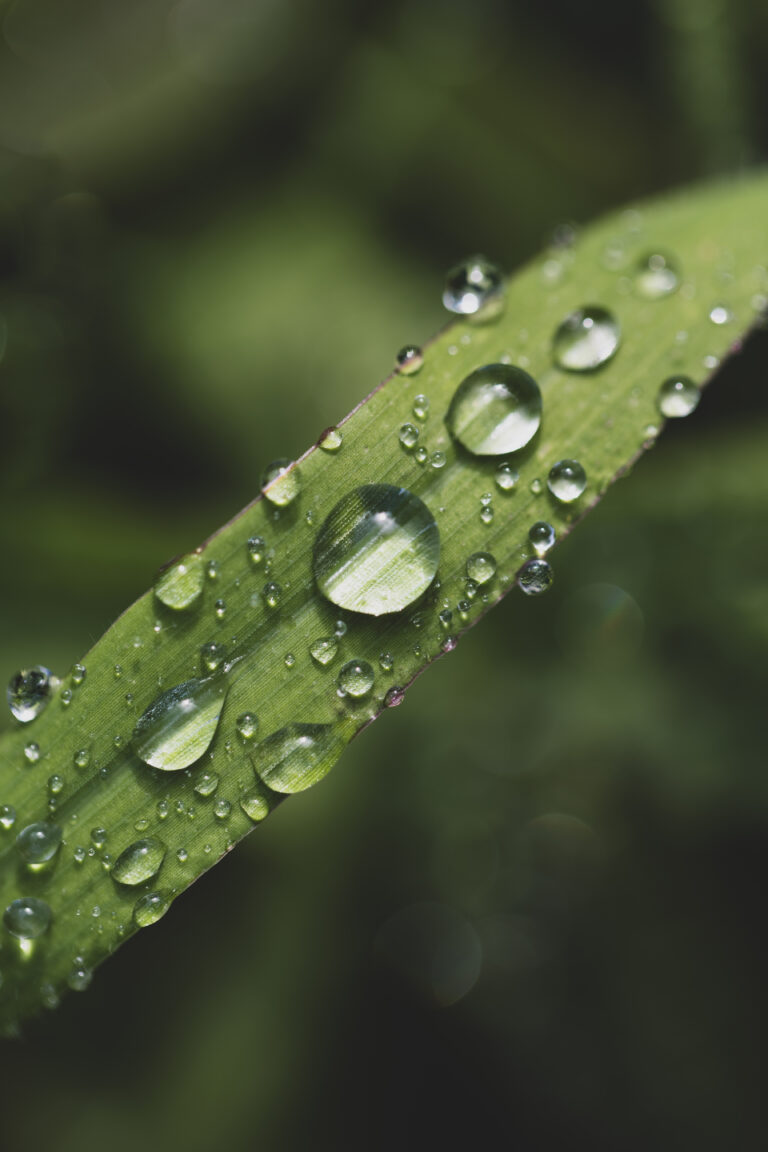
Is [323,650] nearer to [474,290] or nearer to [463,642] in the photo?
[474,290]

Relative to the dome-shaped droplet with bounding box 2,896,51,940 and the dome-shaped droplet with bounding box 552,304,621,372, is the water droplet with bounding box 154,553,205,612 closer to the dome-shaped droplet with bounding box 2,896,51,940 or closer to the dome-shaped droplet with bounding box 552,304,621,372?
the dome-shaped droplet with bounding box 2,896,51,940

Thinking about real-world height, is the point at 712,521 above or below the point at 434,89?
below

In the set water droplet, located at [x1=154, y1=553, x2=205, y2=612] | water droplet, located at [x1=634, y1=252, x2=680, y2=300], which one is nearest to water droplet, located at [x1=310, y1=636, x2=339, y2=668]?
water droplet, located at [x1=154, y1=553, x2=205, y2=612]

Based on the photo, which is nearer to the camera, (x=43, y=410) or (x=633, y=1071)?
(x=633, y=1071)

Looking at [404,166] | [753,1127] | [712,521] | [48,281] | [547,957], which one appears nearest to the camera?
[712,521]

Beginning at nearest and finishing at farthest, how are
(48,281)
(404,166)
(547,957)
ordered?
(547,957), (48,281), (404,166)

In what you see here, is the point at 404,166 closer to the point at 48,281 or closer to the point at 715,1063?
the point at 48,281

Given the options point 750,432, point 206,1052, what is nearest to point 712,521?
point 750,432

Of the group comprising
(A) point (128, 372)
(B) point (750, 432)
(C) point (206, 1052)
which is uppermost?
(B) point (750, 432)
